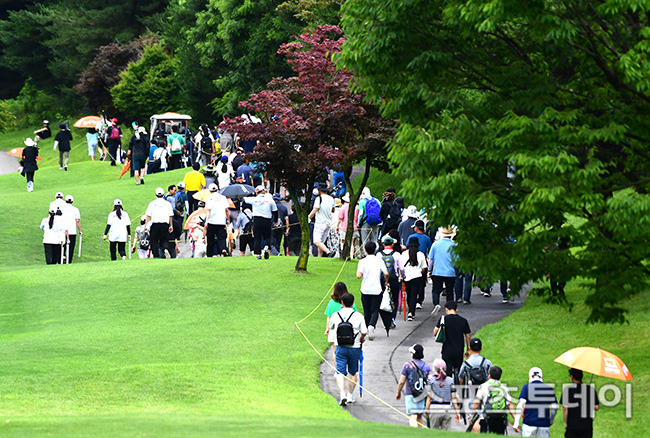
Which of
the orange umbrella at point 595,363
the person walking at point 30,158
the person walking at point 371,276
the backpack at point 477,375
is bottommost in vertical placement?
the backpack at point 477,375

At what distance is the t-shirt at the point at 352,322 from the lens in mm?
13344

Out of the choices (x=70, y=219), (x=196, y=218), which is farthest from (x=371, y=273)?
(x=70, y=219)

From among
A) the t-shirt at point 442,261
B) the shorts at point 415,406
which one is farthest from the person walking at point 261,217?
the shorts at point 415,406

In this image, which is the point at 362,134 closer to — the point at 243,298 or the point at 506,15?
the point at 243,298

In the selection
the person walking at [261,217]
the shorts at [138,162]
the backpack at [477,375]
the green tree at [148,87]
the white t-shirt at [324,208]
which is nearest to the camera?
the backpack at [477,375]

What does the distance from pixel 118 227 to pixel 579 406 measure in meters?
16.4

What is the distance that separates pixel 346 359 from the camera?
43.6ft

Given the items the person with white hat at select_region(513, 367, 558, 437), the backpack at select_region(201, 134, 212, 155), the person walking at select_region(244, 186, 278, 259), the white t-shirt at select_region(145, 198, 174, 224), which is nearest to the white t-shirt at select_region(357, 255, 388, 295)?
the person with white hat at select_region(513, 367, 558, 437)

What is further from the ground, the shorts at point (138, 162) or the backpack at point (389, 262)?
the shorts at point (138, 162)

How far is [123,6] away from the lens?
2650 inches

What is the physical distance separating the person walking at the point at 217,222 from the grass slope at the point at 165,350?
121 cm

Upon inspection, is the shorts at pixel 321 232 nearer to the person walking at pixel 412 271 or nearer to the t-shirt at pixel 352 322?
the person walking at pixel 412 271

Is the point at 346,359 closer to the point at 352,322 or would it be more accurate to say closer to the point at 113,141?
the point at 352,322

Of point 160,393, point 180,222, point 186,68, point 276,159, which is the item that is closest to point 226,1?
point 186,68
